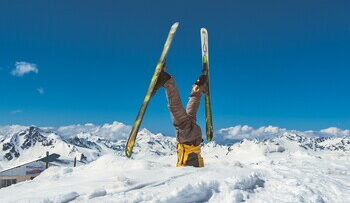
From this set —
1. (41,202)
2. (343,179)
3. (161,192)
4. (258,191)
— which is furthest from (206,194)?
(343,179)

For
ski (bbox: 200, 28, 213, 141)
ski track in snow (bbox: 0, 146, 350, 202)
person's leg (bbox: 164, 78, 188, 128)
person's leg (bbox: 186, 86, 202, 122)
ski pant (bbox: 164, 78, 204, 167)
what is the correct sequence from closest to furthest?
1. ski track in snow (bbox: 0, 146, 350, 202)
2. person's leg (bbox: 164, 78, 188, 128)
3. ski pant (bbox: 164, 78, 204, 167)
4. person's leg (bbox: 186, 86, 202, 122)
5. ski (bbox: 200, 28, 213, 141)

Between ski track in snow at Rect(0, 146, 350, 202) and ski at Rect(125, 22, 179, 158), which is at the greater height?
ski at Rect(125, 22, 179, 158)

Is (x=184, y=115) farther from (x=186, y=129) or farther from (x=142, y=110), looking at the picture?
(x=142, y=110)

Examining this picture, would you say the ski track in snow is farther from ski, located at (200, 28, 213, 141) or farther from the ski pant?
ski, located at (200, 28, 213, 141)

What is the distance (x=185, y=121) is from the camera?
363 inches

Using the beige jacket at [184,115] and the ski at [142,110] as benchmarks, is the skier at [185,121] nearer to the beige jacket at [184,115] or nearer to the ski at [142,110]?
the beige jacket at [184,115]

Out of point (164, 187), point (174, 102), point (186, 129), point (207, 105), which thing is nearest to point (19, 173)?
point (207, 105)

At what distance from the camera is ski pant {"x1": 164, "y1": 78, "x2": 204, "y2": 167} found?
8875 millimetres

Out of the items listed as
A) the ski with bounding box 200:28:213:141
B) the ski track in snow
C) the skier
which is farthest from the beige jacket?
the ski track in snow

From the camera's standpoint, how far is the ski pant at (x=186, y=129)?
29.1 feet

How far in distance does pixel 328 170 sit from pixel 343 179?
1444 mm

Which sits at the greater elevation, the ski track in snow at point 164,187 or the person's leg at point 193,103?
the person's leg at point 193,103

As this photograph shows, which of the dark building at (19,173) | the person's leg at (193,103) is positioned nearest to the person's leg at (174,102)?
the person's leg at (193,103)

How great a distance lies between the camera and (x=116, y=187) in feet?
17.5
